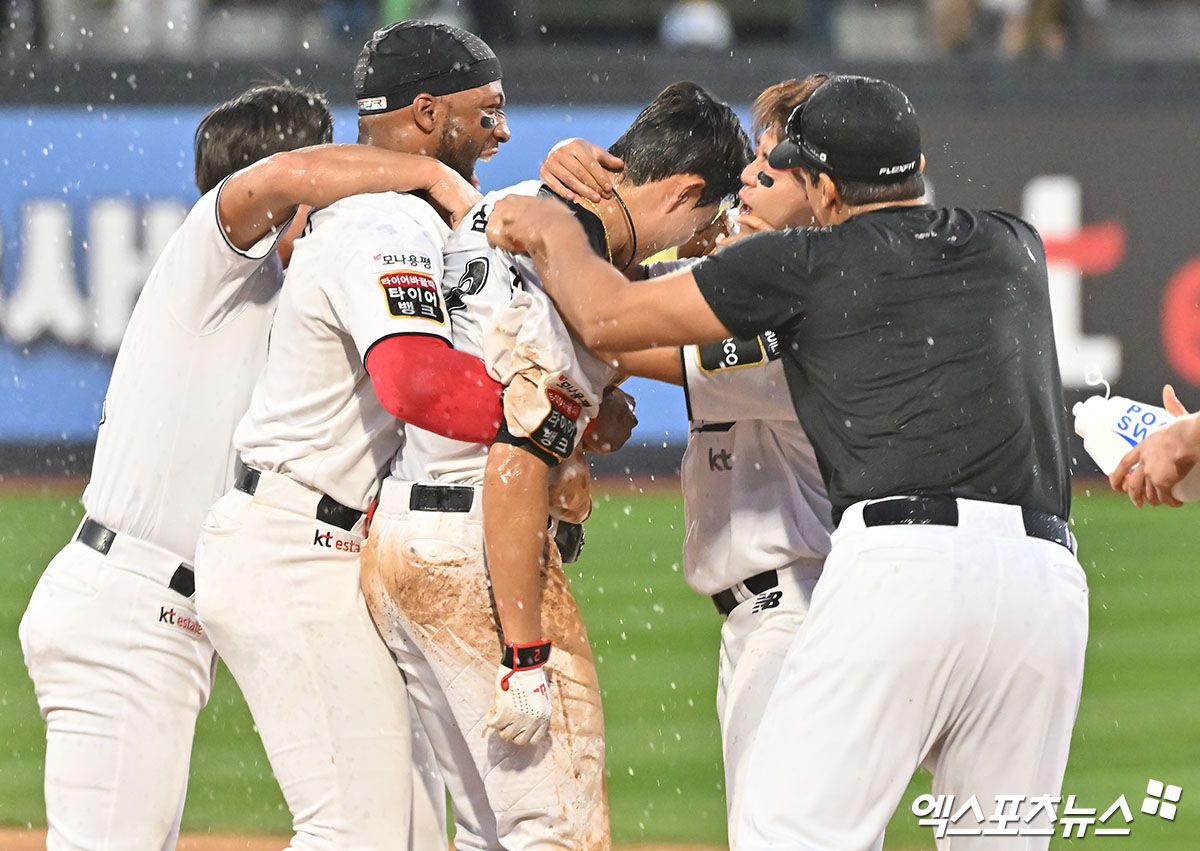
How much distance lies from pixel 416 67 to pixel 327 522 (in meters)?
1.22

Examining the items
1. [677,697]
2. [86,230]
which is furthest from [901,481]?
[86,230]

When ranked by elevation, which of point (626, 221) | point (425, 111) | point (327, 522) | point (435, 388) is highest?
point (425, 111)

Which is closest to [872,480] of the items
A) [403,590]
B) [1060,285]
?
[403,590]

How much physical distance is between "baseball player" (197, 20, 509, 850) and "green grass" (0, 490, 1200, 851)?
8.03 feet

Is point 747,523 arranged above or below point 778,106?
below

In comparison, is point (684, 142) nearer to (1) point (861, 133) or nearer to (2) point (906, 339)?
(1) point (861, 133)

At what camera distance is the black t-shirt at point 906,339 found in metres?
3.39

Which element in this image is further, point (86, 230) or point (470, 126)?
point (86, 230)

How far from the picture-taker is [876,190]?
354cm

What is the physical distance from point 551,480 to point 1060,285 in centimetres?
977

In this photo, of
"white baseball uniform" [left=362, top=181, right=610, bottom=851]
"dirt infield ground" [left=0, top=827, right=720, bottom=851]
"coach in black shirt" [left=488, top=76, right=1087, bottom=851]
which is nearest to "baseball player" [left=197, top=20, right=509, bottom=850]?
"white baseball uniform" [left=362, top=181, right=610, bottom=851]

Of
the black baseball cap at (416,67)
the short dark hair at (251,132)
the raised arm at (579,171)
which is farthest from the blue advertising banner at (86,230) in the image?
the raised arm at (579,171)

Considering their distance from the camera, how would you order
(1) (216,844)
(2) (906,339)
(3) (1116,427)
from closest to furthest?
(2) (906,339), (3) (1116,427), (1) (216,844)

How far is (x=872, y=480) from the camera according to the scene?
135 inches
